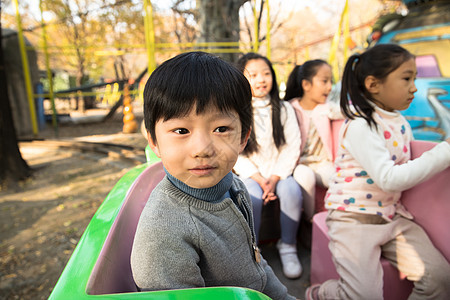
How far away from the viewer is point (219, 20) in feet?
14.3

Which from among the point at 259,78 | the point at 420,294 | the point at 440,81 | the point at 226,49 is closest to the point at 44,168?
the point at 226,49

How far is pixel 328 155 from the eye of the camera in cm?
194

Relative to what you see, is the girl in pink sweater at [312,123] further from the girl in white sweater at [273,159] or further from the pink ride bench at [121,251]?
the pink ride bench at [121,251]

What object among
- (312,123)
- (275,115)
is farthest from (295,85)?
(275,115)

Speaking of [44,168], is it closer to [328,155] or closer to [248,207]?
[328,155]

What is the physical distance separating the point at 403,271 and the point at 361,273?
0.57 ft

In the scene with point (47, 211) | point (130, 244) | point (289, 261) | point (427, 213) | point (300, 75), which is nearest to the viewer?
point (130, 244)

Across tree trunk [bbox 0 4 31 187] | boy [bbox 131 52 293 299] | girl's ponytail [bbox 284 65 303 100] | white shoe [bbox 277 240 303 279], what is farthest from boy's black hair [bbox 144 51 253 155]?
tree trunk [bbox 0 4 31 187]

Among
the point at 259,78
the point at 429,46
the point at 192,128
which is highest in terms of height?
the point at 429,46

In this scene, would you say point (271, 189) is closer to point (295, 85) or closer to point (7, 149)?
point (295, 85)

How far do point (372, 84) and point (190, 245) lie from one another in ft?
3.40

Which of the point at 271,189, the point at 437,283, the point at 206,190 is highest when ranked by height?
the point at 206,190

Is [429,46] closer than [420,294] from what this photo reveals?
No

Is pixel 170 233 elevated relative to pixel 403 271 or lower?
elevated
